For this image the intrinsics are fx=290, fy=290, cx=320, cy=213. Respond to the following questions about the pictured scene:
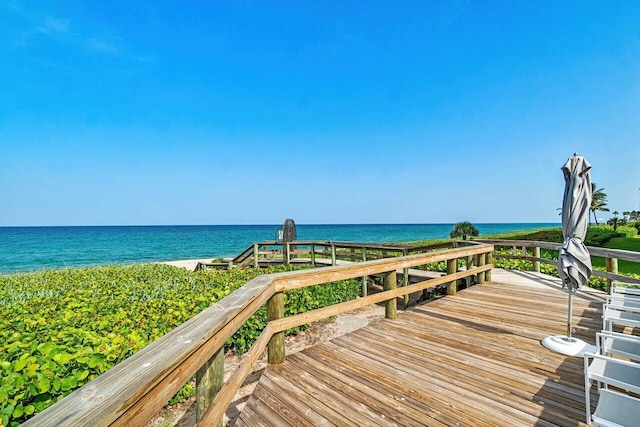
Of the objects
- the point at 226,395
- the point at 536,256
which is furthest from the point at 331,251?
the point at 226,395

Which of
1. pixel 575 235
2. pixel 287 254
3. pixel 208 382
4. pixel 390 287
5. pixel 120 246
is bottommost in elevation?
pixel 120 246

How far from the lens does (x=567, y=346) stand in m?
3.24

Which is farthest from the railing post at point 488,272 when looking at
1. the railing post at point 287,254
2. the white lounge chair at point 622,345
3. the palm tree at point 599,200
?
the palm tree at point 599,200

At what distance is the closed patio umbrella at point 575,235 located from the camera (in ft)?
10.8

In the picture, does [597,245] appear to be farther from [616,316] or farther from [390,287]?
[390,287]

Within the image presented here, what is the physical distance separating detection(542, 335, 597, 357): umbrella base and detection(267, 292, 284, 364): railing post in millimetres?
3013

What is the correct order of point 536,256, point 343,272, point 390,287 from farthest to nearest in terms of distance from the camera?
point 536,256 < point 390,287 < point 343,272

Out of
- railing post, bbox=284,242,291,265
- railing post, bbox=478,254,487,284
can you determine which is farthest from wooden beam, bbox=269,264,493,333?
railing post, bbox=284,242,291,265

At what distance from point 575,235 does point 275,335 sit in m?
3.65

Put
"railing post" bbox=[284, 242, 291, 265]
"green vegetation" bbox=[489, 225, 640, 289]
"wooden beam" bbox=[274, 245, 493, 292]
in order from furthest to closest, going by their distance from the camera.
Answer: "railing post" bbox=[284, 242, 291, 265] → "green vegetation" bbox=[489, 225, 640, 289] → "wooden beam" bbox=[274, 245, 493, 292]

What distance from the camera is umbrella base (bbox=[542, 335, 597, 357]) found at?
10.3 ft

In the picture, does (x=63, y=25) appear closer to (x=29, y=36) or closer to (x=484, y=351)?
(x=29, y=36)

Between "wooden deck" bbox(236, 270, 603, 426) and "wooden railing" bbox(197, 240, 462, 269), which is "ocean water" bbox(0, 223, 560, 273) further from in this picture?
"wooden deck" bbox(236, 270, 603, 426)

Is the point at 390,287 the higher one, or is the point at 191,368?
the point at 191,368
